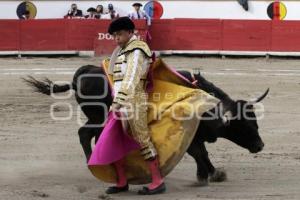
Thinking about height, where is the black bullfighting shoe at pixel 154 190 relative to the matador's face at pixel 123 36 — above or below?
below

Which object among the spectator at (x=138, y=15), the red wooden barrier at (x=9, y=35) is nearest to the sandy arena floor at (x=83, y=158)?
the red wooden barrier at (x=9, y=35)

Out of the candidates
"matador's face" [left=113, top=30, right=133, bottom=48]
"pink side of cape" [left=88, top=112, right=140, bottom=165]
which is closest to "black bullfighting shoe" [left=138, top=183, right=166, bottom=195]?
"pink side of cape" [left=88, top=112, right=140, bottom=165]

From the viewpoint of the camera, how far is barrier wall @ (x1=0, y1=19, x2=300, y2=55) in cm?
1590

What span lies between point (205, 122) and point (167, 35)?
11.0 m

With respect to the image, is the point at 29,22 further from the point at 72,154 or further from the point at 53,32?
the point at 72,154

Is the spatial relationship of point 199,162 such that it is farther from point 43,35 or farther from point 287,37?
point 43,35

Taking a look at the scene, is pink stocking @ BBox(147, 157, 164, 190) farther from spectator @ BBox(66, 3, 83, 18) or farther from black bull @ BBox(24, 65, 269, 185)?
spectator @ BBox(66, 3, 83, 18)

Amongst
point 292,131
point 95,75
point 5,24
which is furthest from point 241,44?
point 95,75

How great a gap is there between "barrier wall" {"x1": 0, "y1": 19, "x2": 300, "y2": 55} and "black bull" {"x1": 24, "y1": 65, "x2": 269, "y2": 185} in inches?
405

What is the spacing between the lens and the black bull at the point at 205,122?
541cm

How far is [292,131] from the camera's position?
799cm

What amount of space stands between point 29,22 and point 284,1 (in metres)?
6.15

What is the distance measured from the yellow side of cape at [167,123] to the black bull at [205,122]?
18 centimetres

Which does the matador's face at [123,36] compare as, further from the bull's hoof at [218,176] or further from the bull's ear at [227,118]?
the bull's hoof at [218,176]
